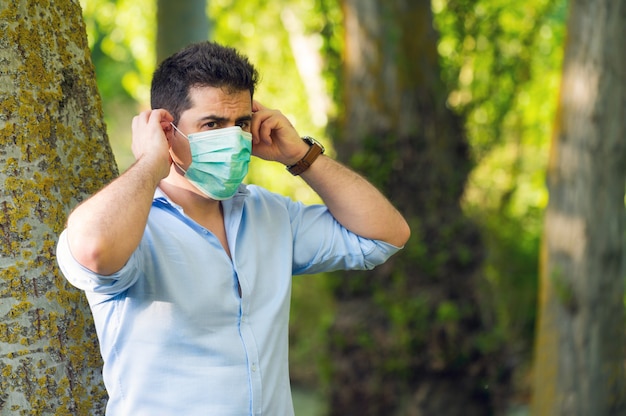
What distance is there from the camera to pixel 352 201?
3.02m

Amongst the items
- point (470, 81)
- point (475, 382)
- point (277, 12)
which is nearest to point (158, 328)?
point (475, 382)

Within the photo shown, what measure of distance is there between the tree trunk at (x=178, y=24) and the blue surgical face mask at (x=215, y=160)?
13.4 feet

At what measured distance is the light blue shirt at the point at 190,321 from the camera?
2391mm

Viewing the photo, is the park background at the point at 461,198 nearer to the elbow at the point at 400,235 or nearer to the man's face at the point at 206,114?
the elbow at the point at 400,235

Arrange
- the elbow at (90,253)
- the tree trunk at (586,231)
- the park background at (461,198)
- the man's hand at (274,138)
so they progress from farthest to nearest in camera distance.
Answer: the park background at (461,198)
the tree trunk at (586,231)
the man's hand at (274,138)
the elbow at (90,253)

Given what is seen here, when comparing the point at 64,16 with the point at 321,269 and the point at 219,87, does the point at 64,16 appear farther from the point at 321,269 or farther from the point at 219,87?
the point at 321,269

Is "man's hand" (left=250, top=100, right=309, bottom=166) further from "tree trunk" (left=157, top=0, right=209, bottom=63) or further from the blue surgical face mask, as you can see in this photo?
"tree trunk" (left=157, top=0, right=209, bottom=63)

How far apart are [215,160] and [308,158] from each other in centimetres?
47

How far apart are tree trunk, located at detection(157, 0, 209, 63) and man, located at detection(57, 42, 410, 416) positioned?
3.77 metres

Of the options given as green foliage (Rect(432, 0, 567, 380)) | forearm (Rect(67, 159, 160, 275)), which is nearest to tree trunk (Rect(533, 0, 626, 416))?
green foliage (Rect(432, 0, 567, 380))

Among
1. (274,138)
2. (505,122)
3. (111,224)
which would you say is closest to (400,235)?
(274,138)

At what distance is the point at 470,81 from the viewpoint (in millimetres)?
8391

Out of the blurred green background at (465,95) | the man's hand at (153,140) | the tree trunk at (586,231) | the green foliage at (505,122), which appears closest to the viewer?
the man's hand at (153,140)

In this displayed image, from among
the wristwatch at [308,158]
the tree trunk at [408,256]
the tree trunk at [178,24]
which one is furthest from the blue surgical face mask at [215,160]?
the tree trunk at [408,256]
